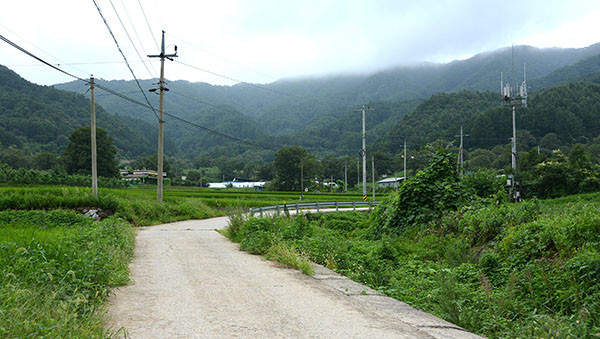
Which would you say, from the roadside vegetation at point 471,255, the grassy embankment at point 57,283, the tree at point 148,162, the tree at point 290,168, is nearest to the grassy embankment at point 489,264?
the roadside vegetation at point 471,255

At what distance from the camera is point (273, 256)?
36.9 feet

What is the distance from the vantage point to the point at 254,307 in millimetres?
6523

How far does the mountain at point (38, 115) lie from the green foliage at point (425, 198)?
282ft

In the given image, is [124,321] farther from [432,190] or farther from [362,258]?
[432,190]

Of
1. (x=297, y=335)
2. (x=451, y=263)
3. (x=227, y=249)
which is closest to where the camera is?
(x=297, y=335)

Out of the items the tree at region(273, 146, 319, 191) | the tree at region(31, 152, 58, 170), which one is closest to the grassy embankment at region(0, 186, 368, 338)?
the tree at region(31, 152, 58, 170)

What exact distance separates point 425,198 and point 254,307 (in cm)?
1042

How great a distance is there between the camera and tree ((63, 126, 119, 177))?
219 feet

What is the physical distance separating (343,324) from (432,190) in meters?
10.6

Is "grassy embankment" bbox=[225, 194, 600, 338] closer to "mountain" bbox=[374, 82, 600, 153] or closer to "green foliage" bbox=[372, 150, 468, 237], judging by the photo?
"green foliage" bbox=[372, 150, 468, 237]

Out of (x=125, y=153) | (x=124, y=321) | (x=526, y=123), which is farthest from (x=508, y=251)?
(x=125, y=153)

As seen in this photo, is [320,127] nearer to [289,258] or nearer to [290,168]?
[290,168]

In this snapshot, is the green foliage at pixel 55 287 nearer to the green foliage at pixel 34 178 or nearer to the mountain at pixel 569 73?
the green foliage at pixel 34 178

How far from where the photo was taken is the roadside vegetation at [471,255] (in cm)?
622
